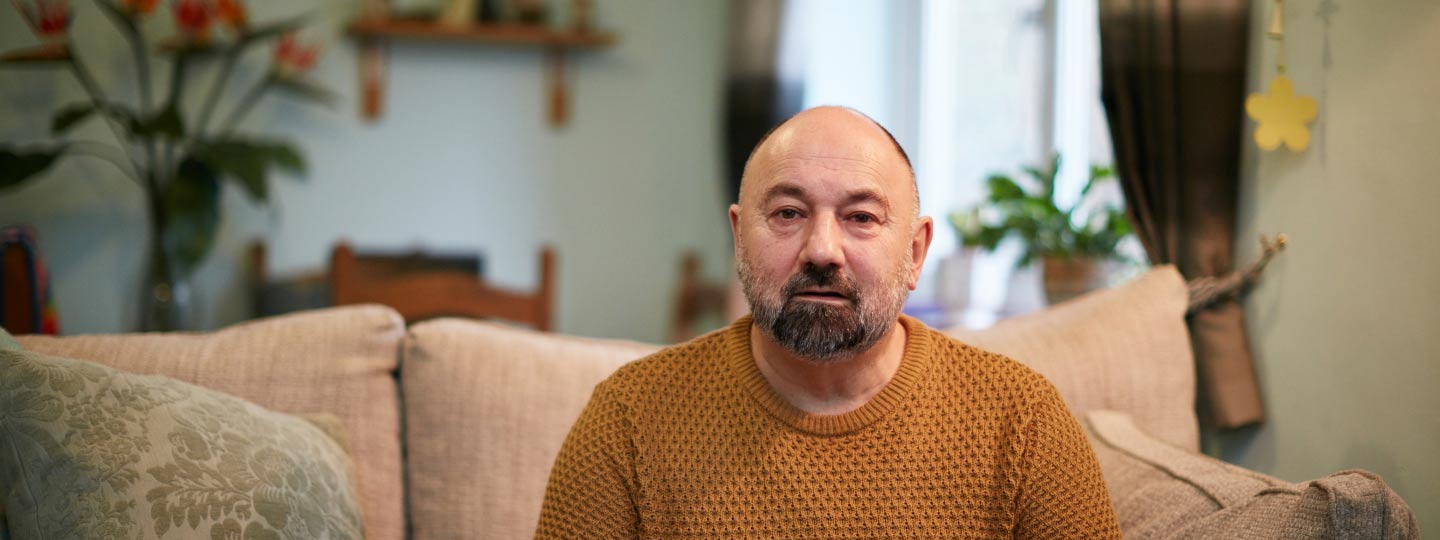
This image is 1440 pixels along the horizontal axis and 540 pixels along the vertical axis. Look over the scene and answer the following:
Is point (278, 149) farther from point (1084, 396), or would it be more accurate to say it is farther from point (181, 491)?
point (1084, 396)

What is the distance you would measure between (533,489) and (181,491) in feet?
1.56

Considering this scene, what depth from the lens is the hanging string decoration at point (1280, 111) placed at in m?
1.56

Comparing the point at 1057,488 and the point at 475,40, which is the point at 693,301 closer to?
the point at 475,40

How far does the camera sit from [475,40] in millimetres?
4012

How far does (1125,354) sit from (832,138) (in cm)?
75

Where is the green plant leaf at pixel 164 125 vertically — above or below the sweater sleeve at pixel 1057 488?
above

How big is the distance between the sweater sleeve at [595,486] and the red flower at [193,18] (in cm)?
279

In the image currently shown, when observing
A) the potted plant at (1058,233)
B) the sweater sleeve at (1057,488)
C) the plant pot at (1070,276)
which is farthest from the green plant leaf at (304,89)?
the sweater sleeve at (1057,488)

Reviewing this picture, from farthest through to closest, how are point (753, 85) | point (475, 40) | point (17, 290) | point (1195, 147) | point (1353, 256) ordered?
point (475, 40) → point (753, 85) → point (17, 290) → point (1195, 147) → point (1353, 256)

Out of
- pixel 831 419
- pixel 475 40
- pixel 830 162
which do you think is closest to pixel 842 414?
pixel 831 419

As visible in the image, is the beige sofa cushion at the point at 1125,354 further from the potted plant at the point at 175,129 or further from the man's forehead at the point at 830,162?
the potted plant at the point at 175,129

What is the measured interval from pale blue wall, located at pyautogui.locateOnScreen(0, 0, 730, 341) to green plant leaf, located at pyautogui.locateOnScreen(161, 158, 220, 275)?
53cm

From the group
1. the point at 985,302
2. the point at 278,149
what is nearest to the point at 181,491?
the point at 985,302

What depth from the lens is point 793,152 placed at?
116 cm
